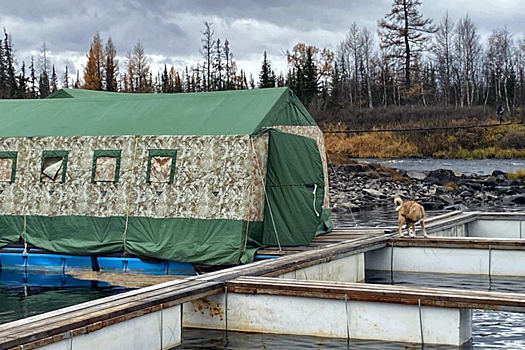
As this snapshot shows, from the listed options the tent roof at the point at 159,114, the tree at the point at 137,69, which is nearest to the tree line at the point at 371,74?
the tree at the point at 137,69

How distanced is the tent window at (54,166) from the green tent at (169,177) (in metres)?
0.02

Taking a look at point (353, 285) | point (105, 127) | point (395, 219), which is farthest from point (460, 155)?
point (353, 285)

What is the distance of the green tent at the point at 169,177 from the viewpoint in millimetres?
14656

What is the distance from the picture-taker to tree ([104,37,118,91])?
80037 millimetres

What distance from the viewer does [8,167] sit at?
54.8 feet

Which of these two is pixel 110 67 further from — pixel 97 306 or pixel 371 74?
pixel 97 306

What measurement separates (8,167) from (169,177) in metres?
4.02

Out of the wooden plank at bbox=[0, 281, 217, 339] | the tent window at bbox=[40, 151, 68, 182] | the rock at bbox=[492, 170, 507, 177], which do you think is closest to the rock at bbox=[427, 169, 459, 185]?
the rock at bbox=[492, 170, 507, 177]

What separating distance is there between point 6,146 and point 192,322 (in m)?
8.15

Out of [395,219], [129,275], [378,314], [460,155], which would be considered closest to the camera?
[378,314]

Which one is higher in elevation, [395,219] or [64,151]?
[64,151]

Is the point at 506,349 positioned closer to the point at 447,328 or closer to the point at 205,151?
the point at 447,328

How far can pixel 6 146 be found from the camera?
1670 cm

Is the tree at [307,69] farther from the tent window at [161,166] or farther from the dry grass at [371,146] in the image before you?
the tent window at [161,166]
